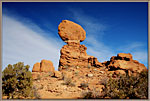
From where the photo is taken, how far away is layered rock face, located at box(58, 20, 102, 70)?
67.5 ft

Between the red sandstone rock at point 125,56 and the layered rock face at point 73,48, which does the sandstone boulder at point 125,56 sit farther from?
the layered rock face at point 73,48

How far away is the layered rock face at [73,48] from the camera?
810 inches

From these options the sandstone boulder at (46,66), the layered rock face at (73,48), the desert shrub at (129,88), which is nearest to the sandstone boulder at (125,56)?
the layered rock face at (73,48)

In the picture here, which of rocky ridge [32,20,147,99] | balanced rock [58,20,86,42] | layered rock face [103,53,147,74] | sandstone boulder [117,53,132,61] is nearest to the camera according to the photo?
layered rock face [103,53,147,74]

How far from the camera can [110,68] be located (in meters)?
19.0

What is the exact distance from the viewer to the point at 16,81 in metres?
6.48

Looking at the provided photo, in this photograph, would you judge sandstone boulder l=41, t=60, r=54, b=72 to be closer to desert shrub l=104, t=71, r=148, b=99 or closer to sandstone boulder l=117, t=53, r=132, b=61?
sandstone boulder l=117, t=53, r=132, b=61

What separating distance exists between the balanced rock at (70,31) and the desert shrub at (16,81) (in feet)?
49.9

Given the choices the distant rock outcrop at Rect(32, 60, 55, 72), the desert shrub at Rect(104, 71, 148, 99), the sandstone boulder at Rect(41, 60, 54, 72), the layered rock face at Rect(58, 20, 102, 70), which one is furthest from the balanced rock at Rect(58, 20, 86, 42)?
the desert shrub at Rect(104, 71, 148, 99)

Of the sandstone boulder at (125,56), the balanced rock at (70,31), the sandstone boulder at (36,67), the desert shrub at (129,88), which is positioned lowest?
the desert shrub at (129,88)

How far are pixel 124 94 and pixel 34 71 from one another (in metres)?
14.7

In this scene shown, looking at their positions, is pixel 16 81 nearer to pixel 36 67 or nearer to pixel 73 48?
pixel 36 67

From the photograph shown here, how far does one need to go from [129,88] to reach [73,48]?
14.9 metres

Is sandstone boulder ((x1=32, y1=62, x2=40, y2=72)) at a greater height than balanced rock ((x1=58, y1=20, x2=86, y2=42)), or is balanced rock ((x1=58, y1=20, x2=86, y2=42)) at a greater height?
balanced rock ((x1=58, y1=20, x2=86, y2=42))
